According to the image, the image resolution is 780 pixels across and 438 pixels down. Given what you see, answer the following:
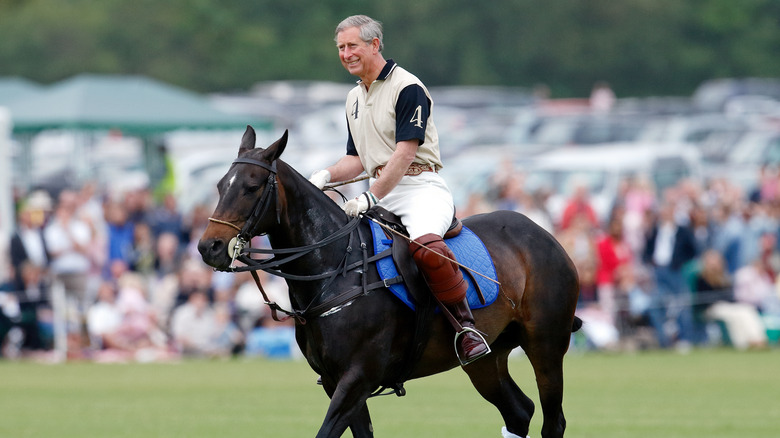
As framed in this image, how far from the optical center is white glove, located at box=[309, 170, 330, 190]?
9.14 metres

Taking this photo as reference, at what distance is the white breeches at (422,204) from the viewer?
9.17 meters

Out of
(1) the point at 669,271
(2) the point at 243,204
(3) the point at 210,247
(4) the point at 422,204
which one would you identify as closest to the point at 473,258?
(4) the point at 422,204

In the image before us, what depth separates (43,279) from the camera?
→ 67.6ft

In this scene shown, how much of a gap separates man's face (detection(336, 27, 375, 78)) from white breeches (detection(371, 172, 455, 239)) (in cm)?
85

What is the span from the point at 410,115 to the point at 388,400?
7919 mm

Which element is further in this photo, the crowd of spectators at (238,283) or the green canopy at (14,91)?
the green canopy at (14,91)

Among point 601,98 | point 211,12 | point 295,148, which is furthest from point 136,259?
point 211,12

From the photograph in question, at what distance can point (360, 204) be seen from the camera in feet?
28.9

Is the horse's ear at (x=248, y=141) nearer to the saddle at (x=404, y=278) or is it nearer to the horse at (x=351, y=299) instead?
the horse at (x=351, y=299)

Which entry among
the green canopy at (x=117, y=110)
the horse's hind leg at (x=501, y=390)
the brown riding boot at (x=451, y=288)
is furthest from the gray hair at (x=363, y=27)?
the green canopy at (x=117, y=110)

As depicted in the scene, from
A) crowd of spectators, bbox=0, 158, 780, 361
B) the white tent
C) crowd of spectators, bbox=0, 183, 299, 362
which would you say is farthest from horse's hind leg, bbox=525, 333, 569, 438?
the white tent

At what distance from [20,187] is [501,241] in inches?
878

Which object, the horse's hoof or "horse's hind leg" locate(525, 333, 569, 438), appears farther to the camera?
"horse's hind leg" locate(525, 333, 569, 438)

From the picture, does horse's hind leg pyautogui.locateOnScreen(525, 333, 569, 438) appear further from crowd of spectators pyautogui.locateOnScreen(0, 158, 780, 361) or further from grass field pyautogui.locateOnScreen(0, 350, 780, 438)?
crowd of spectators pyautogui.locateOnScreen(0, 158, 780, 361)
